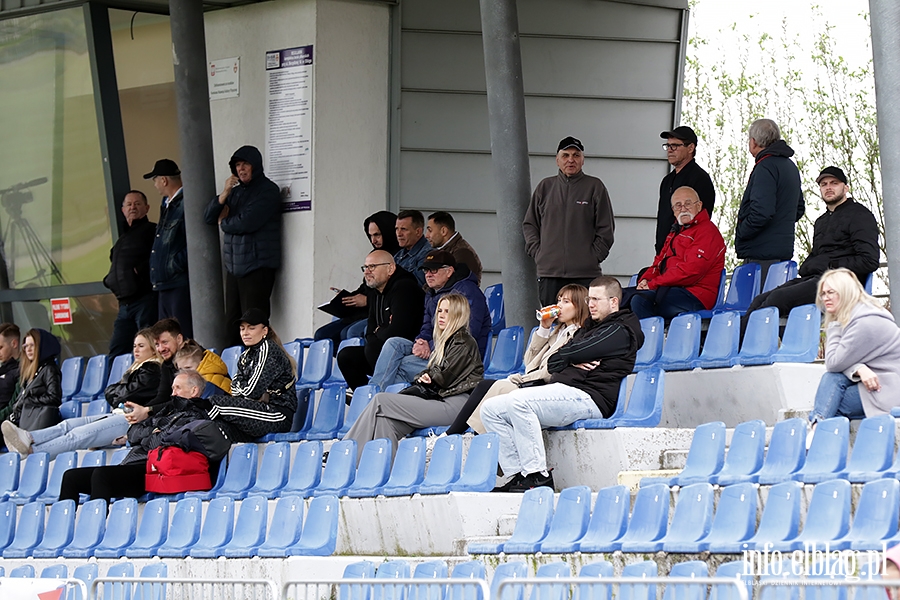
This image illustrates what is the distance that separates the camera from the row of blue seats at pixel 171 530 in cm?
618

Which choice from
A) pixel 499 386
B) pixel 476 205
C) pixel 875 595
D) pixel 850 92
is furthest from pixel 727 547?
pixel 850 92

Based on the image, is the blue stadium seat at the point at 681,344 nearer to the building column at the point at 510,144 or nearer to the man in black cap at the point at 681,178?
the man in black cap at the point at 681,178

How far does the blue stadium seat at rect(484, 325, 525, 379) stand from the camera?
25.3 ft

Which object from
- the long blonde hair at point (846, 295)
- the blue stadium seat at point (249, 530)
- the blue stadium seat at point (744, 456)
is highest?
the long blonde hair at point (846, 295)

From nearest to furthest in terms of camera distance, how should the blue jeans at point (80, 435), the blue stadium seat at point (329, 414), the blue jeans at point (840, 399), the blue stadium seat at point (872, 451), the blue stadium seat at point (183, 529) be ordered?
the blue stadium seat at point (872, 451) < the blue jeans at point (840, 399) < the blue stadium seat at point (183, 529) < the blue stadium seat at point (329, 414) < the blue jeans at point (80, 435)

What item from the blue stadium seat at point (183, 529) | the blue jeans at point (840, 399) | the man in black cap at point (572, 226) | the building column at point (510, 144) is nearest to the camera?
the blue jeans at point (840, 399)

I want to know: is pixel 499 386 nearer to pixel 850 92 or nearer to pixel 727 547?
pixel 727 547

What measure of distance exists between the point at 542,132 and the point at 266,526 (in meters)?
5.47

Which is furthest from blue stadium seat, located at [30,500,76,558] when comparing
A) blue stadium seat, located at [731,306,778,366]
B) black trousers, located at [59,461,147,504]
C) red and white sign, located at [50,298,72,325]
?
red and white sign, located at [50,298,72,325]

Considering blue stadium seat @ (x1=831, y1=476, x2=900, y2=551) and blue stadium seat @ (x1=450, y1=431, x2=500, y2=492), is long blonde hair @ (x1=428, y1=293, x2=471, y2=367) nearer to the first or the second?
blue stadium seat @ (x1=450, y1=431, x2=500, y2=492)

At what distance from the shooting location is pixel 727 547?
4531mm

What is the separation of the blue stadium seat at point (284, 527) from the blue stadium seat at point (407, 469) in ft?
1.43

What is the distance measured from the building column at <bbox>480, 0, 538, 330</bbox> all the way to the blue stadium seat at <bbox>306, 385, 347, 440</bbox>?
133 centimetres

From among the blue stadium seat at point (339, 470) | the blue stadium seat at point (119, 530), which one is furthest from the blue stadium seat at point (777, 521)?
the blue stadium seat at point (119, 530)
